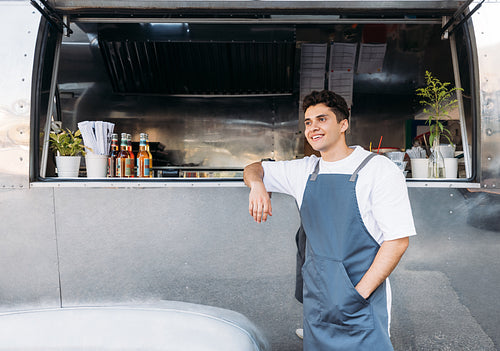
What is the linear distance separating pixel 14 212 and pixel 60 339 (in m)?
1.39

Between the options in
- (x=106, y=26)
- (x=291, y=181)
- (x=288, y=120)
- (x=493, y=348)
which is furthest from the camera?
(x=288, y=120)

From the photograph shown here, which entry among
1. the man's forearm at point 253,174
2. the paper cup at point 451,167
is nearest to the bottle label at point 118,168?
the man's forearm at point 253,174

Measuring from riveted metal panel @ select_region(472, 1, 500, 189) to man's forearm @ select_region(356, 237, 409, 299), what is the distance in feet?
2.95

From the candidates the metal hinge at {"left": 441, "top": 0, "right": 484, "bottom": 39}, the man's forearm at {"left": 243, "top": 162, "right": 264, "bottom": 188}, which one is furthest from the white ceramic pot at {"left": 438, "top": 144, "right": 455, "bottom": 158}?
the man's forearm at {"left": 243, "top": 162, "right": 264, "bottom": 188}

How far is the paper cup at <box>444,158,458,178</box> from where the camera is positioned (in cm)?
195

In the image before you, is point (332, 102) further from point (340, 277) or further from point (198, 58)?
point (198, 58)

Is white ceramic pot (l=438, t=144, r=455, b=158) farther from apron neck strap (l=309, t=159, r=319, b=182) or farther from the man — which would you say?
apron neck strap (l=309, t=159, r=319, b=182)

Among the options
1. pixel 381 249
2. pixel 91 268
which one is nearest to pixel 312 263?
pixel 381 249

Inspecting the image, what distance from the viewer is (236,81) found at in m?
3.73

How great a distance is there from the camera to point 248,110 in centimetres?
396

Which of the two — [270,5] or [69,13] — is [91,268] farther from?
[270,5]

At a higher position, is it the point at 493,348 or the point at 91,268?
the point at 91,268

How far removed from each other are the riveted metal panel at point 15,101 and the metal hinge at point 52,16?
10cm

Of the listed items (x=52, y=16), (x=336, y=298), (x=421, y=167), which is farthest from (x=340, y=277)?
(x=52, y=16)
